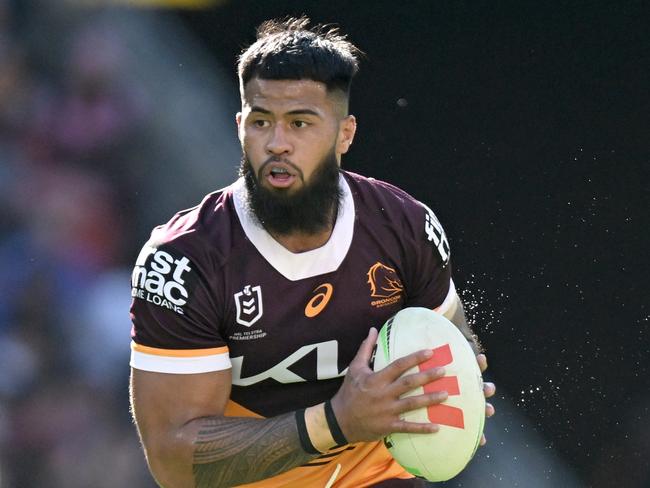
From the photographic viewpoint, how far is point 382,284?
11.4 ft

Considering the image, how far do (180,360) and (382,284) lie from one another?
69 centimetres

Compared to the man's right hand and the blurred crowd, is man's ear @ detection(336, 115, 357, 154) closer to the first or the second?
the man's right hand

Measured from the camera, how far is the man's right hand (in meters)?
2.90

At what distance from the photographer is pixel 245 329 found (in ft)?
10.8

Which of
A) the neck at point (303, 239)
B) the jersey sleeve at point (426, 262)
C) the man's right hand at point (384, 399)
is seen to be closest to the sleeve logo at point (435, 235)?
the jersey sleeve at point (426, 262)

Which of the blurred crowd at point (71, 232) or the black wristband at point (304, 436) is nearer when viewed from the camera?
the black wristband at point (304, 436)

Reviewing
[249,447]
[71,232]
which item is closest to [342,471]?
[249,447]

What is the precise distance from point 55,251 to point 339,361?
2112 mm

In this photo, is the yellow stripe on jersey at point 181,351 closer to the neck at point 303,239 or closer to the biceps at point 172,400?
the biceps at point 172,400

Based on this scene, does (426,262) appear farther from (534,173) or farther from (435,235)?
(534,173)

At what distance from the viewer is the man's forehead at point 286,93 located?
10.8 feet

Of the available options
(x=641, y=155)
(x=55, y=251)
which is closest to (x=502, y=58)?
(x=641, y=155)

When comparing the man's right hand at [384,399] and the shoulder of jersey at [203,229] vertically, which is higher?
the shoulder of jersey at [203,229]

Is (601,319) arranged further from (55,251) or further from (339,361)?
(55,251)
